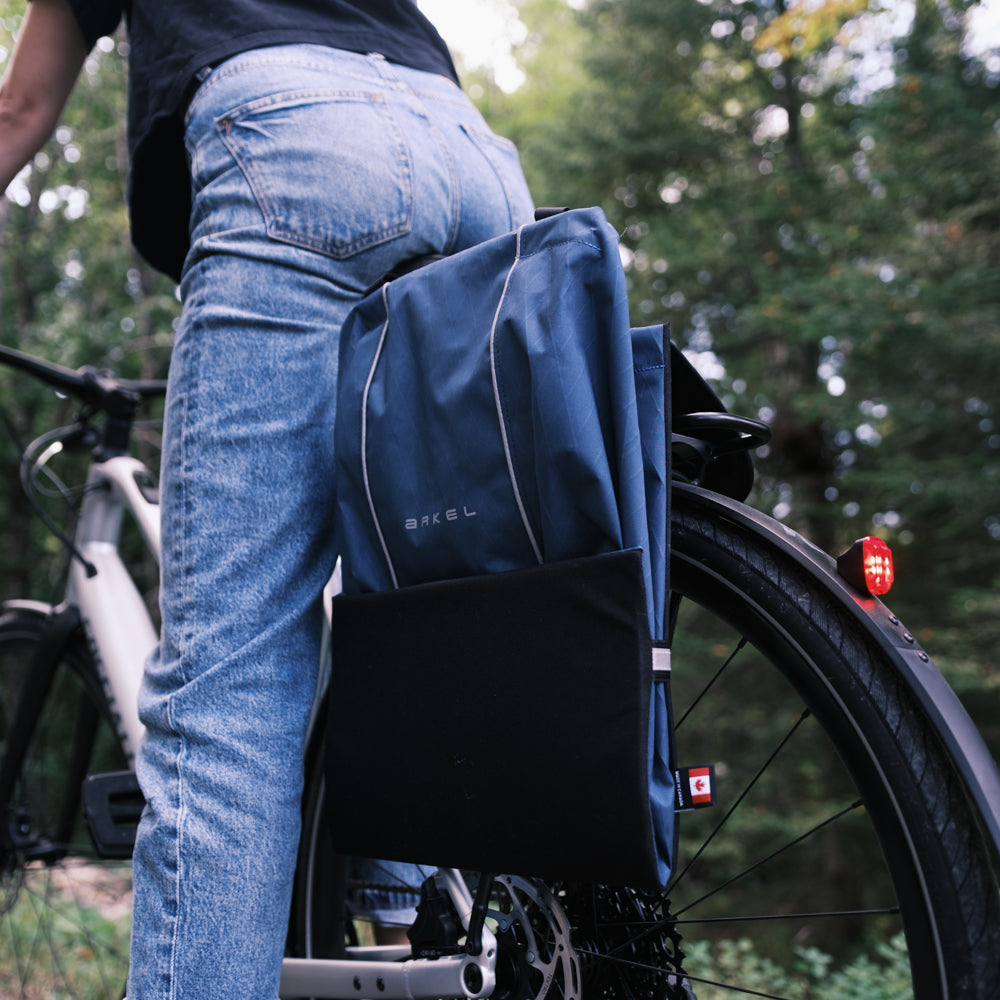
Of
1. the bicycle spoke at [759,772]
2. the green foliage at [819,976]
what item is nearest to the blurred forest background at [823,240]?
the green foliage at [819,976]

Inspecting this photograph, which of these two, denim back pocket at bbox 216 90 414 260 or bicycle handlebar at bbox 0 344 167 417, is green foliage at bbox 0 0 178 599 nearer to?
bicycle handlebar at bbox 0 344 167 417

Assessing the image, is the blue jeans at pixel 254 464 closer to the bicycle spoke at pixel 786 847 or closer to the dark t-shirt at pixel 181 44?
the dark t-shirt at pixel 181 44

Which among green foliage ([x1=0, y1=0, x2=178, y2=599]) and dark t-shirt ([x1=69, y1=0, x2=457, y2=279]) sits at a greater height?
green foliage ([x1=0, y1=0, x2=178, y2=599])

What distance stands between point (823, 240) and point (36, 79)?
762cm

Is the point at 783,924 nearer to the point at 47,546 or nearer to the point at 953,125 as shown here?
the point at 953,125

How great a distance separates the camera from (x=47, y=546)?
13.2 metres

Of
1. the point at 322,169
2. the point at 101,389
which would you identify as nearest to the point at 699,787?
the point at 322,169

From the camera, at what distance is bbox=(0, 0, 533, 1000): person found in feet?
3.41

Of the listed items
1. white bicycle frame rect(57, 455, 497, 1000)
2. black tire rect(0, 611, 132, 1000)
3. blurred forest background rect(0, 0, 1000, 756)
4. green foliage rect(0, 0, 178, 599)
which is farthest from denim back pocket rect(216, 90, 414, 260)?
green foliage rect(0, 0, 178, 599)

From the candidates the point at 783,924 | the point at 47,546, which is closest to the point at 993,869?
the point at 783,924

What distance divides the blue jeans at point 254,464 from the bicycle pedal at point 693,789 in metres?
0.48

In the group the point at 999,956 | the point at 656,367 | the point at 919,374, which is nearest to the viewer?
the point at 999,956

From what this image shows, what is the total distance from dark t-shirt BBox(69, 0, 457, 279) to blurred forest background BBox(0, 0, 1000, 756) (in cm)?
494

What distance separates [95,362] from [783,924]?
9.78 metres
